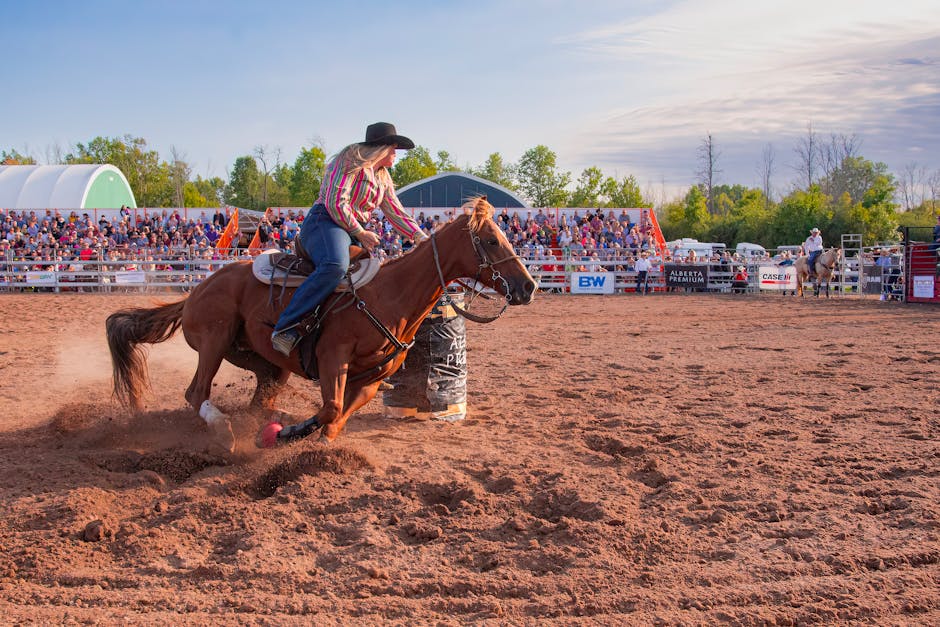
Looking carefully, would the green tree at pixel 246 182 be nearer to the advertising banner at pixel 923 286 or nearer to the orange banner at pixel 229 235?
the orange banner at pixel 229 235

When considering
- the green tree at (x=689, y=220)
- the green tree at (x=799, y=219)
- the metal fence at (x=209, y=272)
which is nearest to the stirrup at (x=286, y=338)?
the metal fence at (x=209, y=272)

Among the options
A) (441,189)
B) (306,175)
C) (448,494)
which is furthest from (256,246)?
(306,175)

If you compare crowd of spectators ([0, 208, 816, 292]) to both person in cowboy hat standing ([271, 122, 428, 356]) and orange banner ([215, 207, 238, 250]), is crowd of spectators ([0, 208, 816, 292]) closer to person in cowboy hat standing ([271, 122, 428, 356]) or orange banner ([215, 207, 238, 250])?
orange banner ([215, 207, 238, 250])

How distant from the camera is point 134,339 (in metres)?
6.34

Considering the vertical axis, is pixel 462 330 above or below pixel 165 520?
above

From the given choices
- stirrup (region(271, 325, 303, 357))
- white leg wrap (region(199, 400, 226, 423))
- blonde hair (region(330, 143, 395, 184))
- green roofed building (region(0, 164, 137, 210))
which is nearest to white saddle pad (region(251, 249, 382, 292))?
stirrup (region(271, 325, 303, 357))

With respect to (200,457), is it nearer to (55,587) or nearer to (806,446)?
(55,587)

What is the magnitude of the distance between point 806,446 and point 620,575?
285 cm

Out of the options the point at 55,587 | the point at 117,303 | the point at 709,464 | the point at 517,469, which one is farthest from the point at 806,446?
the point at 117,303

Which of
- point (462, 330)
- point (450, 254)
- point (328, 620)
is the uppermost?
point (450, 254)

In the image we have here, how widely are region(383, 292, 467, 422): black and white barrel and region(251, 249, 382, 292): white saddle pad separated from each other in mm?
1137

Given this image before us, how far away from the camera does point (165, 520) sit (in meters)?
4.14

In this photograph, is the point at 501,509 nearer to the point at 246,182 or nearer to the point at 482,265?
the point at 482,265

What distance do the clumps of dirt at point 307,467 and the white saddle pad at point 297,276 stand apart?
3.97 feet
